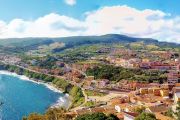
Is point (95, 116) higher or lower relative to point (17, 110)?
higher

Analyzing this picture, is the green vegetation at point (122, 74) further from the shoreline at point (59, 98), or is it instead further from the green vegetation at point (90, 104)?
the green vegetation at point (90, 104)

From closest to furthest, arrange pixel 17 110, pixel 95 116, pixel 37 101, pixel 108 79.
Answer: pixel 95 116 < pixel 17 110 < pixel 37 101 < pixel 108 79

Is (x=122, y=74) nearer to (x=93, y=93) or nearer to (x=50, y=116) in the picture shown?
(x=93, y=93)

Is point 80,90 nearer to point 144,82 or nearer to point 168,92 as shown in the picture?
point 144,82

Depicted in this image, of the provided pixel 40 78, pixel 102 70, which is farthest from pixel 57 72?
pixel 102 70

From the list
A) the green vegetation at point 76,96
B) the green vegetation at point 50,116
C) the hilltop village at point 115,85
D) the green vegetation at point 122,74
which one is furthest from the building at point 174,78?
the green vegetation at point 50,116

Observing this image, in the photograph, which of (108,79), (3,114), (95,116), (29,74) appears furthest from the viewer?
(29,74)

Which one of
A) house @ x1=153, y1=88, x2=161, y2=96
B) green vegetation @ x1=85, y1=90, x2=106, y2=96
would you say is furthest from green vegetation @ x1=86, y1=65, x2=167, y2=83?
house @ x1=153, y1=88, x2=161, y2=96

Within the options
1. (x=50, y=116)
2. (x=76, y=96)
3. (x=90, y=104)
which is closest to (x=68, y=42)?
(x=76, y=96)
